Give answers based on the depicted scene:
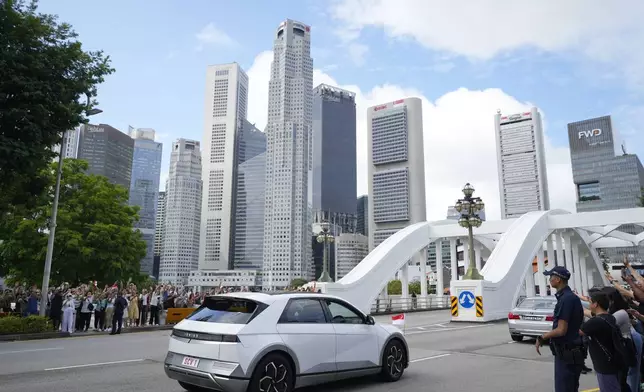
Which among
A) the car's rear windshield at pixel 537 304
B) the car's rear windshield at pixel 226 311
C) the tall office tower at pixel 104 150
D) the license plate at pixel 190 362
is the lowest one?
the license plate at pixel 190 362

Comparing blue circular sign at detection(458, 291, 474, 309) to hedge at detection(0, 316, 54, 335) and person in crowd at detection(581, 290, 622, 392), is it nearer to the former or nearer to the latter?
hedge at detection(0, 316, 54, 335)

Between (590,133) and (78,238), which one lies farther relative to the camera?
(590,133)

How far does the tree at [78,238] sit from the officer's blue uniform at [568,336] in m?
26.6

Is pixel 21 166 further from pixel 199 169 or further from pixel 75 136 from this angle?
pixel 199 169

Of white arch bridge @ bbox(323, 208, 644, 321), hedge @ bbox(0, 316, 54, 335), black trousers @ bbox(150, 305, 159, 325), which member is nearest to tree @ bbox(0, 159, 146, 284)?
black trousers @ bbox(150, 305, 159, 325)

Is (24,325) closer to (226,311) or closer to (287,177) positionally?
(226,311)

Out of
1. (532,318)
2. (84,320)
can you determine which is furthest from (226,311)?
(84,320)

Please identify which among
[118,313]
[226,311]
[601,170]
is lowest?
[118,313]

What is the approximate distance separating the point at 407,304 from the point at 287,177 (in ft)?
488

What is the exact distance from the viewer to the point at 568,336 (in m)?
4.91

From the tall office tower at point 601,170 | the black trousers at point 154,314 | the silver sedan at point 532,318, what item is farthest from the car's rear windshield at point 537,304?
the tall office tower at point 601,170

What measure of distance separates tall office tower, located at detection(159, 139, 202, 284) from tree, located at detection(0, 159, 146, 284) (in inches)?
6368

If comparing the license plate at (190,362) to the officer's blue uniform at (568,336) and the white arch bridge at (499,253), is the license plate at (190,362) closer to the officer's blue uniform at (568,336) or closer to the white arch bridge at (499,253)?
the officer's blue uniform at (568,336)

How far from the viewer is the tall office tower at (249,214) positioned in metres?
186
